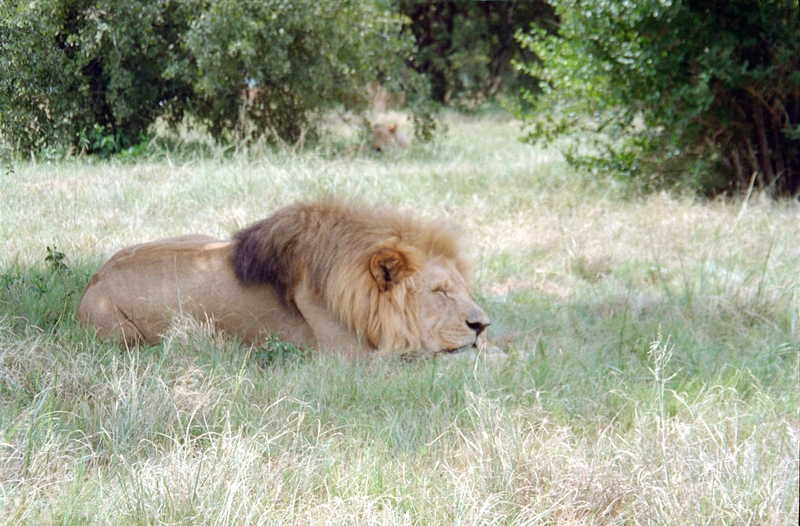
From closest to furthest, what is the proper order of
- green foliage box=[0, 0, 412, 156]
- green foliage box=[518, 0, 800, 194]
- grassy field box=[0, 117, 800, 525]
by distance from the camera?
grassy field box=[0, 117, 800, 525]
green foliage box=[518, 0, 800, 194]
green foliage box=[0, 0, 412, 156]

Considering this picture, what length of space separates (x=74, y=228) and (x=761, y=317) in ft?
14.7

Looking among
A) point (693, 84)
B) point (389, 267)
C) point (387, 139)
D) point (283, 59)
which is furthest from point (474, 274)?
point (387, 139)

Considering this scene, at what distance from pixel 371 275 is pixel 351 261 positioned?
0.39 ft

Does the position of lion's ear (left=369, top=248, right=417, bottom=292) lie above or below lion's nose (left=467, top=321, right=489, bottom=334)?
above

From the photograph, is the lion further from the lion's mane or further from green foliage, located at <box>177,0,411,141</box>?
the lion's mane

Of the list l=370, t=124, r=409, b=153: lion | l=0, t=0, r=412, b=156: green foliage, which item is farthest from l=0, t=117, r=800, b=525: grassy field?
l=370, t=124, r=409, b=153: lion

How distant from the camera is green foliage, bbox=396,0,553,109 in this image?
19.5 meters

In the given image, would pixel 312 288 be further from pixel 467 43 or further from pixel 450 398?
pixel 467 43

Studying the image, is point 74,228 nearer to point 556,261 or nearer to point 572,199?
point 556,261

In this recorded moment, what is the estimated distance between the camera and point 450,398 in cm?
360

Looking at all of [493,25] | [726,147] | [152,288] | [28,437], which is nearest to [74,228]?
[152,288]

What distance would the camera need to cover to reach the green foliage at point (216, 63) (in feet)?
25.3

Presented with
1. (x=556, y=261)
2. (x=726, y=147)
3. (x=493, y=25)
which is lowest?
(x=556, y=261)

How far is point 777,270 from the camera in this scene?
551 cm
